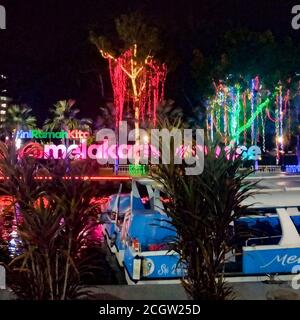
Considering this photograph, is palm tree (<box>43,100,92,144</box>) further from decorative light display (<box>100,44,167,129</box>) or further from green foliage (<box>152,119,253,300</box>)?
green foliage (<box>152,119,253,300</box>)

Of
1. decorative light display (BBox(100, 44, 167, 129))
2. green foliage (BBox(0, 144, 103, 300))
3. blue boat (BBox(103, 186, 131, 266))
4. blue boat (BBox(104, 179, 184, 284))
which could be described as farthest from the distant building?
green foliage (BBox(0, 144, 103, 300))

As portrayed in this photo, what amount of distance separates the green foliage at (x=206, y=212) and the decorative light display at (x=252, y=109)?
27.5 metres

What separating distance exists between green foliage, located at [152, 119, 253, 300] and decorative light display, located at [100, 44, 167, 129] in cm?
2928

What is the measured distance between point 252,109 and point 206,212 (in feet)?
95.4

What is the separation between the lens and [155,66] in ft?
126

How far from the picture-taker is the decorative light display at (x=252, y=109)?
3481 cm

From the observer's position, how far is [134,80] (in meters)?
36.1

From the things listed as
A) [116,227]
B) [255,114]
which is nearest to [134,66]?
[255,114]

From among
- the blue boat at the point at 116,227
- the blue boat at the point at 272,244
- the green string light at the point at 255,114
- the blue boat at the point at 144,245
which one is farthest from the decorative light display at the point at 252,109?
the blue boat at the point at 272,244

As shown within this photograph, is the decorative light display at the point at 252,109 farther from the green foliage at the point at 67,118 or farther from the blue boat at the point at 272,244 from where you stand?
the blue boat at the point at 272,244

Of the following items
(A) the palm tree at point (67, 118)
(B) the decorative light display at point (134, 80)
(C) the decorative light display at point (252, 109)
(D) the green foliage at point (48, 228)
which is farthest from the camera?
(A) the palm tree at point (67, 118)

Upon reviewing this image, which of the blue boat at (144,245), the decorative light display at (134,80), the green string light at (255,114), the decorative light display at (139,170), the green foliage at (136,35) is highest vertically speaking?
the green foliage at (136,35)
